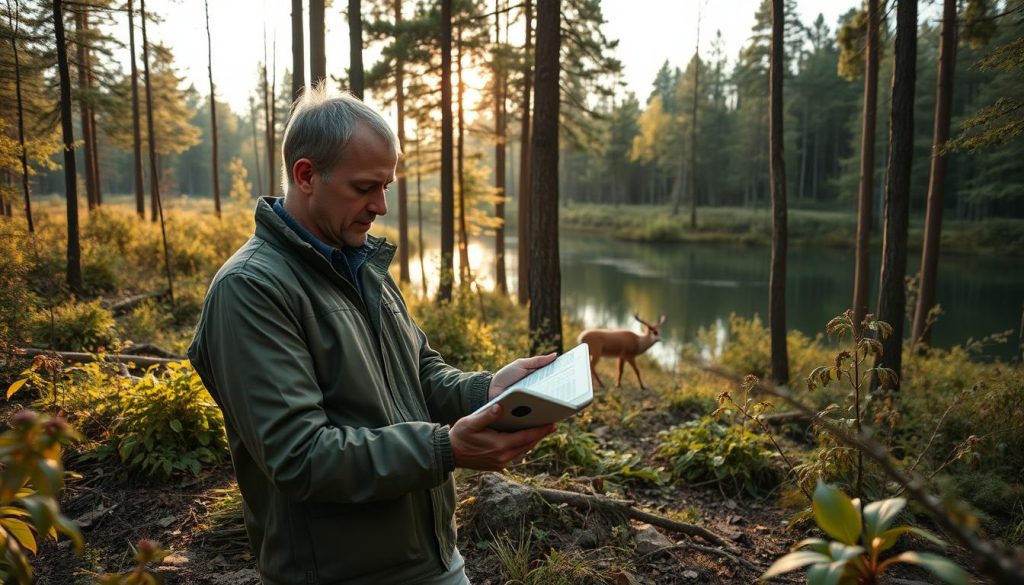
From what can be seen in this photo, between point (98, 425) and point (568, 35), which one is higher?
point (568, 35)

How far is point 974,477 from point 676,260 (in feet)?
91.1

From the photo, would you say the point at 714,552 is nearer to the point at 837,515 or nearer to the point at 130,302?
the point at 837,515

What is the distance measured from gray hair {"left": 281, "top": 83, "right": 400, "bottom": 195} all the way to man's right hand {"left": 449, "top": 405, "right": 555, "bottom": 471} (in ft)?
2.68

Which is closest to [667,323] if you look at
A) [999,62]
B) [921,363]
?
[921,363]

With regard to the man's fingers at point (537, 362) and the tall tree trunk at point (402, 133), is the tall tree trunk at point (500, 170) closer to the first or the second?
the tall tree trunk at point (402, 133)

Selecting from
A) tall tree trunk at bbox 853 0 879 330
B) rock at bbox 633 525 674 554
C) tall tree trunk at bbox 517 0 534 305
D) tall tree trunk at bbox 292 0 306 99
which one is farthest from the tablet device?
tall tree trunk at bbox 517 0 534 305

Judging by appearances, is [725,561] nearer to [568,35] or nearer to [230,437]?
[230,437]

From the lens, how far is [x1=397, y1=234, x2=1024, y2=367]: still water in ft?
57.6

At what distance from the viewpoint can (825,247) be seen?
35.2m

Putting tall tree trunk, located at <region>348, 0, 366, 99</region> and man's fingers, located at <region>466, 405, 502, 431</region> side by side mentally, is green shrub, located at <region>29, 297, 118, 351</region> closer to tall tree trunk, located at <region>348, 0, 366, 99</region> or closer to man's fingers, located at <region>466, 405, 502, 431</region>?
tall tree trunk, located at <region>348, 0, 366, 99</region>

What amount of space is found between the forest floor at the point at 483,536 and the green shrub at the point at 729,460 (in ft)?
1.54

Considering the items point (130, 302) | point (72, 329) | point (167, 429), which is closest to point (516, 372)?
point (167, 429)

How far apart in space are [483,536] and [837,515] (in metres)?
2.71

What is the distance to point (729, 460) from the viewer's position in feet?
16.2
